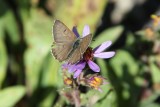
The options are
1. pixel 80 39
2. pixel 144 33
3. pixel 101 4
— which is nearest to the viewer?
pixel 80 39

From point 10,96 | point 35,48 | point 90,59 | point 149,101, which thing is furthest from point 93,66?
point 35,48

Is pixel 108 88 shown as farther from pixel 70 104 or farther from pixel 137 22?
pixel 137 22

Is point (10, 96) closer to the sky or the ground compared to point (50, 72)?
closer to the ground

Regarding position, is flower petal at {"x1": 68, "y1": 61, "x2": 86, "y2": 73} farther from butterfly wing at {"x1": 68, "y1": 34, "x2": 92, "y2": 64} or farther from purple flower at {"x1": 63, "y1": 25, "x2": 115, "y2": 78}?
butterfly wing at {"x1": 68, "y1": 34, "x2": 92, "y2": 64}

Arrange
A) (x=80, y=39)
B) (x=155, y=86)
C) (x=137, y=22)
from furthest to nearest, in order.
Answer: (x=137, y=22) → (x=155, y=86) → (x=80, y=39)

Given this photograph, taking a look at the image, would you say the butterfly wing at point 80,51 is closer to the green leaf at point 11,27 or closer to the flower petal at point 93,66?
the flower petal at point 93,66

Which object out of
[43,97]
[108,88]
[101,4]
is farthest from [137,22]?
[108,88]

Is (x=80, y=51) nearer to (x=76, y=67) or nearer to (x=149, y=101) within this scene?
(x=76, y=67)
